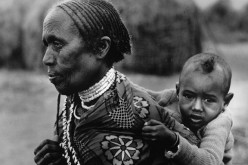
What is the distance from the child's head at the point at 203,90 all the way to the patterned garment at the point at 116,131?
537 millimetres

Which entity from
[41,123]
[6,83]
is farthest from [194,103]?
[6,83]

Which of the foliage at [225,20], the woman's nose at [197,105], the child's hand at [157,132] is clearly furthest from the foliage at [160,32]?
the child's hand at [157,132]

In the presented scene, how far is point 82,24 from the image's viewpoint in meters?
2.25

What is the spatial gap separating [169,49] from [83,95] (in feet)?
23.0

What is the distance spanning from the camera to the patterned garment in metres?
2.27

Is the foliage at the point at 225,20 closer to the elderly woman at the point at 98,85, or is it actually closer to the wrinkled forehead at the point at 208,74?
the wrinkled forehead at the point at 208,74

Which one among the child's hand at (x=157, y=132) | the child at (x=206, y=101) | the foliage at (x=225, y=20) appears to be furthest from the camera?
the foliage at (x=225, y=20)

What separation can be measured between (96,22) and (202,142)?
0.90 meters

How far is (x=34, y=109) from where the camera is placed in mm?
8438

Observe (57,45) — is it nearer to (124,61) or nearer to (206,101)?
(206,101)

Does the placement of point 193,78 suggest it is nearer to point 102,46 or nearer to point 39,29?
point 102,46

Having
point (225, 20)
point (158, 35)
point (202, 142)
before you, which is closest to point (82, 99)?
point (202, 142)

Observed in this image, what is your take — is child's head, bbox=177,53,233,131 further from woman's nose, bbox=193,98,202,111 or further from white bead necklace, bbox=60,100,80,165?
white bead necklace, bbox=60,100,80,165

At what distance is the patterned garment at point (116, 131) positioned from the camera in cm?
227
